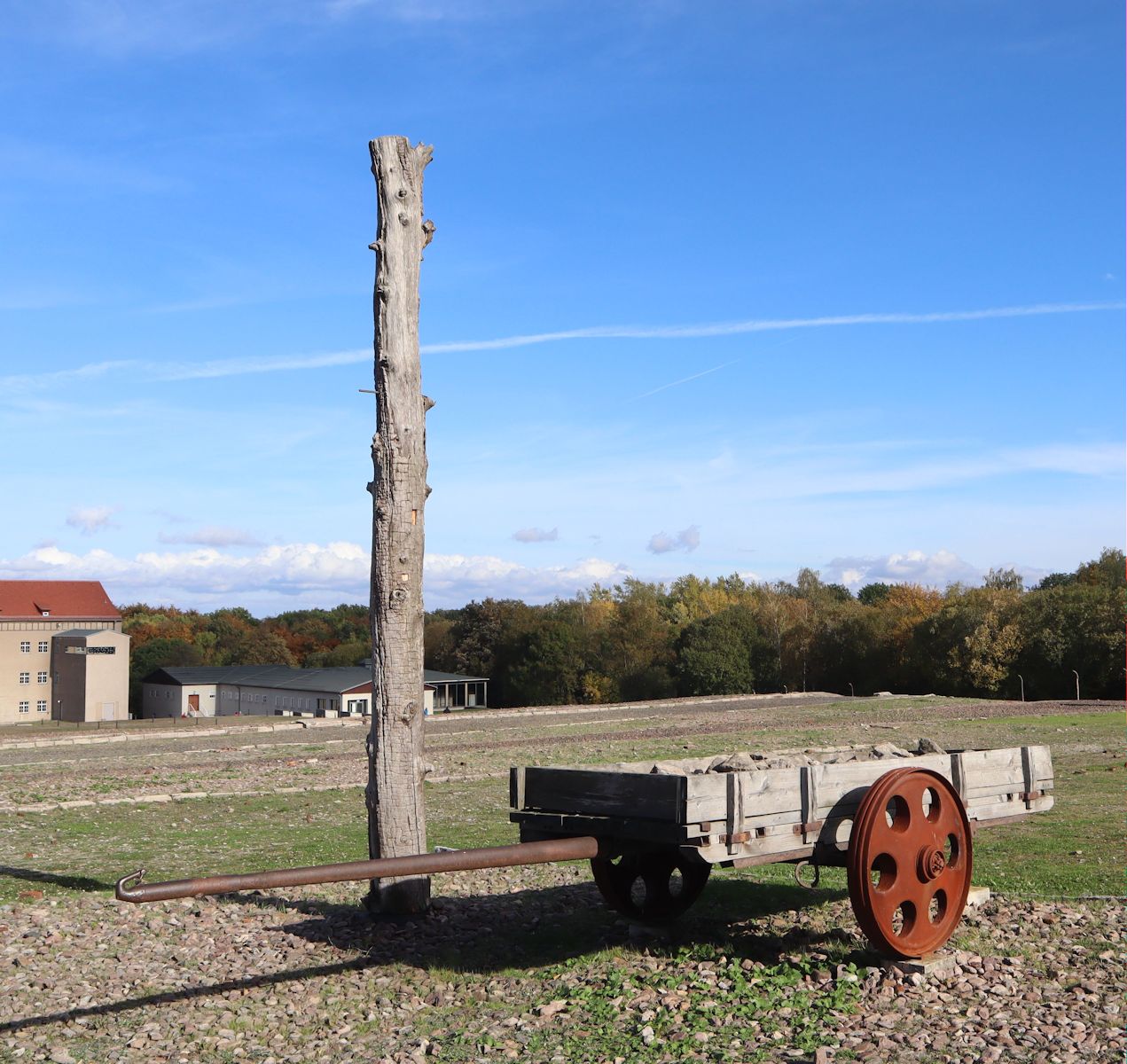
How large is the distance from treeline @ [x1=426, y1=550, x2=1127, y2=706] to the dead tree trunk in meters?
46.5

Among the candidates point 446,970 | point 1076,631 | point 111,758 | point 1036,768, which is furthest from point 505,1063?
point 1076,631

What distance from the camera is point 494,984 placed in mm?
7723

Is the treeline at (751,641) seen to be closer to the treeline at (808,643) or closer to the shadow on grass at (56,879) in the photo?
the treeline at (808,643)

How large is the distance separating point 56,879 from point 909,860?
27.2 ft

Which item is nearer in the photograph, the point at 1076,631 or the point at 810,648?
the point at 1076,631

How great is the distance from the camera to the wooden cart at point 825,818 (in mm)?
7027

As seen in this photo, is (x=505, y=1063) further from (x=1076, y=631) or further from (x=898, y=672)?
(x=898, y=672)

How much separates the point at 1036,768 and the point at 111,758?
24477 mm

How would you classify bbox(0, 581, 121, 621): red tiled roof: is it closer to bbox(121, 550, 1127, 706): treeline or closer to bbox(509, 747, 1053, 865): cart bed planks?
bbox(121, 550, 1127, 706): treeline

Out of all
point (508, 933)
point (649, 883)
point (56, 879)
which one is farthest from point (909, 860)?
point (56, 879)

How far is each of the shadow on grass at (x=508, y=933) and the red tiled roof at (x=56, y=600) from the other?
75505mm

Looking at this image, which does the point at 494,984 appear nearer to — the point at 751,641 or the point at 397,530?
the point at 397,530

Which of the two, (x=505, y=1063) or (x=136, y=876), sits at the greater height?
(x=136, y=876)

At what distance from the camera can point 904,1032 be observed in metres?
6.56
